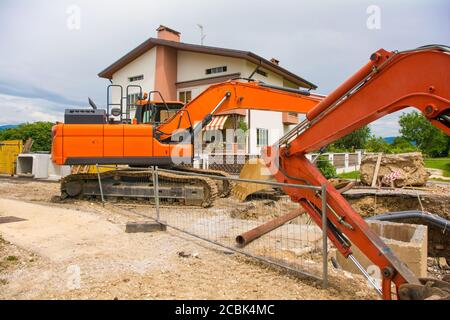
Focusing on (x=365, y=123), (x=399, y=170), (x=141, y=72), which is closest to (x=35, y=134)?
(x=141, y=72)

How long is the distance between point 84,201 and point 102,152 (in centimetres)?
212

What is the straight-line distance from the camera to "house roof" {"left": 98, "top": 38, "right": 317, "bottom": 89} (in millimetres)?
22281

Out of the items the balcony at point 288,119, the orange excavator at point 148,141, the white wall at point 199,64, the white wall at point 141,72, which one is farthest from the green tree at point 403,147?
the white wall at point 141,72

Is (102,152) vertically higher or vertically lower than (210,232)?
higher

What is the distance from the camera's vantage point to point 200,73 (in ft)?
82.4

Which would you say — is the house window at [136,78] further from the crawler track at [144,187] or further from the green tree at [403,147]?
the green tree at [403,147]

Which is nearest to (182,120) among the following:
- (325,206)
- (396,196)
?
(325,206)

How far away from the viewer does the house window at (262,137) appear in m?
25.3

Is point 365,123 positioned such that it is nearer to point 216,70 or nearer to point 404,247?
point 404,247

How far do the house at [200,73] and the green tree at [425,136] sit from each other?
31088mm

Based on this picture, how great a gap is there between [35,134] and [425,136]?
53.5 metres

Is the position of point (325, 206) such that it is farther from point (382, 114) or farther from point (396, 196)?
point (396, 196)

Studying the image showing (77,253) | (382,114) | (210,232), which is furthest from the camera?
(210,232)

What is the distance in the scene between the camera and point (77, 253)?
5.38 metres
